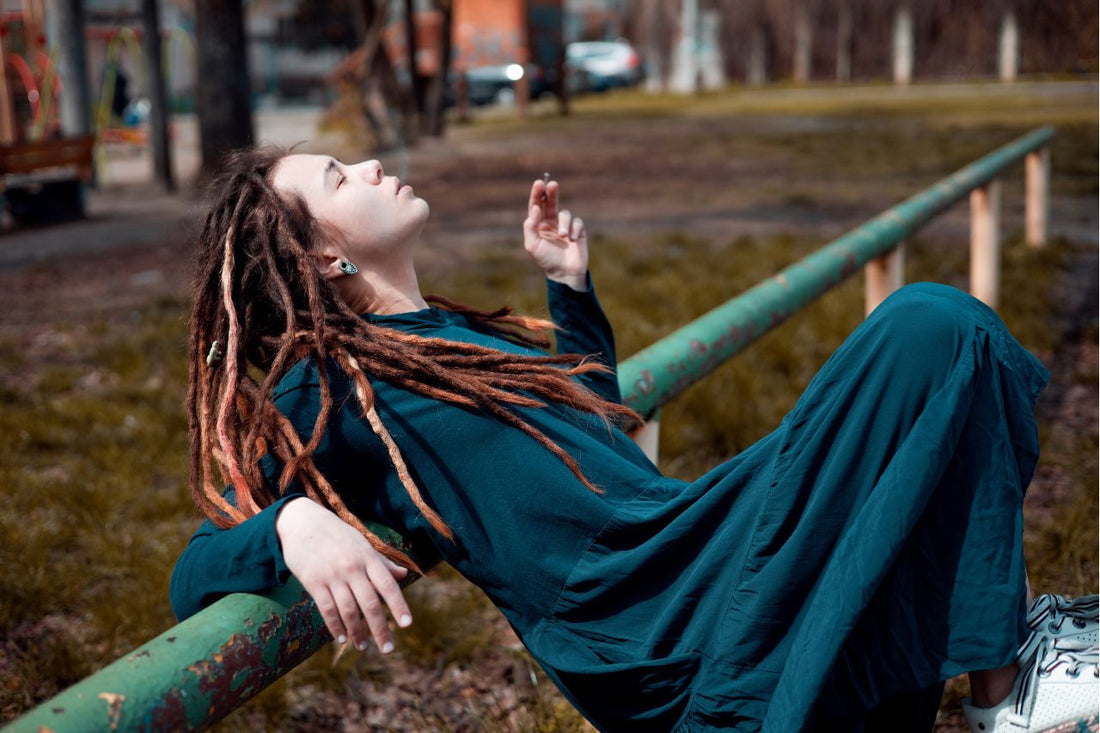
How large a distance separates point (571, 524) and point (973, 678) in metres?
0.55

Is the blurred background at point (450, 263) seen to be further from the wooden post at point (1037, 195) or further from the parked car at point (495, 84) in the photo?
the parked car at point (495, 84)

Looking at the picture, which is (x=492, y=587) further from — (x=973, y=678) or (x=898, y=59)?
(x=898, y=59)

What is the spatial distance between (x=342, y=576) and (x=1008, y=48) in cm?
2317

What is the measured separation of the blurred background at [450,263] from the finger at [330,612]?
875 mm

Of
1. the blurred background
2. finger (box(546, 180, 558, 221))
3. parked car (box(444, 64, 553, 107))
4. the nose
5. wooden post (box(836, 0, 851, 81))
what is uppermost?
wooden post (box(836, 0, 851, 81))

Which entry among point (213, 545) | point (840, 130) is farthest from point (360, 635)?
point (840, 130)

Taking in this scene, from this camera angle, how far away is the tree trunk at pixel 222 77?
26.8 feet

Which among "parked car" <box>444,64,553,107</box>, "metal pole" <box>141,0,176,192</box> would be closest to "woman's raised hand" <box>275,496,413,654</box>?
"metal pole" <box>141,0,176,192</box>

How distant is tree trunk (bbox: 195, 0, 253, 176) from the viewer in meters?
8.16

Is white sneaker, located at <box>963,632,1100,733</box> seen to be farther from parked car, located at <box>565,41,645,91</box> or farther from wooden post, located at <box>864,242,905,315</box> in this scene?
parked car, located at <box>565,41,645,91</box>

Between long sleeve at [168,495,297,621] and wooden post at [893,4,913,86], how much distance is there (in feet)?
97.9

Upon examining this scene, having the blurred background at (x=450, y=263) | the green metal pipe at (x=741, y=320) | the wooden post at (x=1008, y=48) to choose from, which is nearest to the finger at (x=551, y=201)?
the green metal pipe at (x=741, y=320)

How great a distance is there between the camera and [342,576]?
1310 mm

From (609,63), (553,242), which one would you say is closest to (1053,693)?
(553,242)
